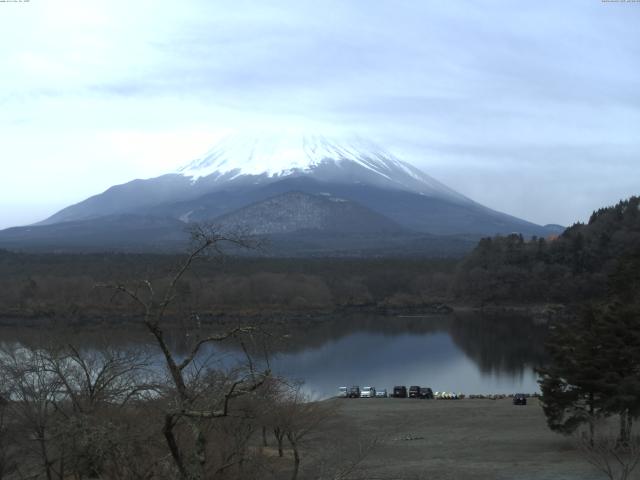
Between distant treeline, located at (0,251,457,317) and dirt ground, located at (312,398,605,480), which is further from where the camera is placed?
distant treeline, located at (0,251,457,317)

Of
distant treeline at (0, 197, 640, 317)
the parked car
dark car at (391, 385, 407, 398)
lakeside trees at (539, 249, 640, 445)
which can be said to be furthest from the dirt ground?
distant treeline at (0, 197, 640, 317)

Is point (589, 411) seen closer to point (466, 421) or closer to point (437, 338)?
point (466, 421)

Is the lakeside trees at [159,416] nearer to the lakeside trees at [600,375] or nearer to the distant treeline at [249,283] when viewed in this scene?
the lakeside trees at [600,375]

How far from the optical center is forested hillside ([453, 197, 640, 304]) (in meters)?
54.8

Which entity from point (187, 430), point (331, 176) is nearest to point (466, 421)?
point (187, 430)

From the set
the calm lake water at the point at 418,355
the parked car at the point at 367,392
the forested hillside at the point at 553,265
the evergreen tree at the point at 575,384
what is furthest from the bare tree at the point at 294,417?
the forested hillside at the point at 553,265

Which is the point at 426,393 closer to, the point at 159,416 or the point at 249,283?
the point at 159,416

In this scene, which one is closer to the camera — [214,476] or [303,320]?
[214,476]

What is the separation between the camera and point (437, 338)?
127 ft

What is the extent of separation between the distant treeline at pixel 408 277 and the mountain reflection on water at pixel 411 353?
6.51 m

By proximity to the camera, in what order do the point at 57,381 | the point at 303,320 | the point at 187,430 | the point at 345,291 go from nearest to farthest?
the point at 187,430, the point at 57,381, the point at 303,320, the point at 345,291

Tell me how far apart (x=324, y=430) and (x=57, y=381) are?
6.83m

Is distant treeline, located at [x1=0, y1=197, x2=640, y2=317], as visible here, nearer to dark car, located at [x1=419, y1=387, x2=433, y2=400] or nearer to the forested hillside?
the forested hillside

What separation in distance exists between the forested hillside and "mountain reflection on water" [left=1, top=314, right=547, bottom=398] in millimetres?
8601
